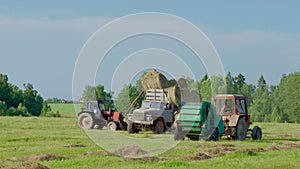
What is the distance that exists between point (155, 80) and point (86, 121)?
5944mm

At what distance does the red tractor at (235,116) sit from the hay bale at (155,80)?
515 centimetres

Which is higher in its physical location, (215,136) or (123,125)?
(123,125)

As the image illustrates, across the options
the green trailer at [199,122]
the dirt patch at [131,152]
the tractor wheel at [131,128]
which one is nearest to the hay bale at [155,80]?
the tractor wheel at [131,128]

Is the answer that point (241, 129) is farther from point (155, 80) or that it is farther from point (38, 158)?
point (38, 158)

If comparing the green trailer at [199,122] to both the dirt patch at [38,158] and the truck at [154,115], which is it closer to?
the truck at [154,115]

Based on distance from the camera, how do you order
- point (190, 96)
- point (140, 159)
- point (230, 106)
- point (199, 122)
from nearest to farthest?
point (140, 159) < point (199, 122) < point (230, 106) < point (190, 96)

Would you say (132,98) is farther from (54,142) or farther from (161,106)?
(54,142)

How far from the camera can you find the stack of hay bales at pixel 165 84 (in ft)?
109

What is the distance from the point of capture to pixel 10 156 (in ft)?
Answer: 57.6

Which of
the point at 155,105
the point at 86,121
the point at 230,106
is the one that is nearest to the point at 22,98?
the point at 86,121

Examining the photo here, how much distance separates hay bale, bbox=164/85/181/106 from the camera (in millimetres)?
33094

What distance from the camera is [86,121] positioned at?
119 feet

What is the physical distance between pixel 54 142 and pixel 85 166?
8.51m

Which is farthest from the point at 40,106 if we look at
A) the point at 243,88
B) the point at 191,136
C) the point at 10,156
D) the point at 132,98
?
the point at 10,156
